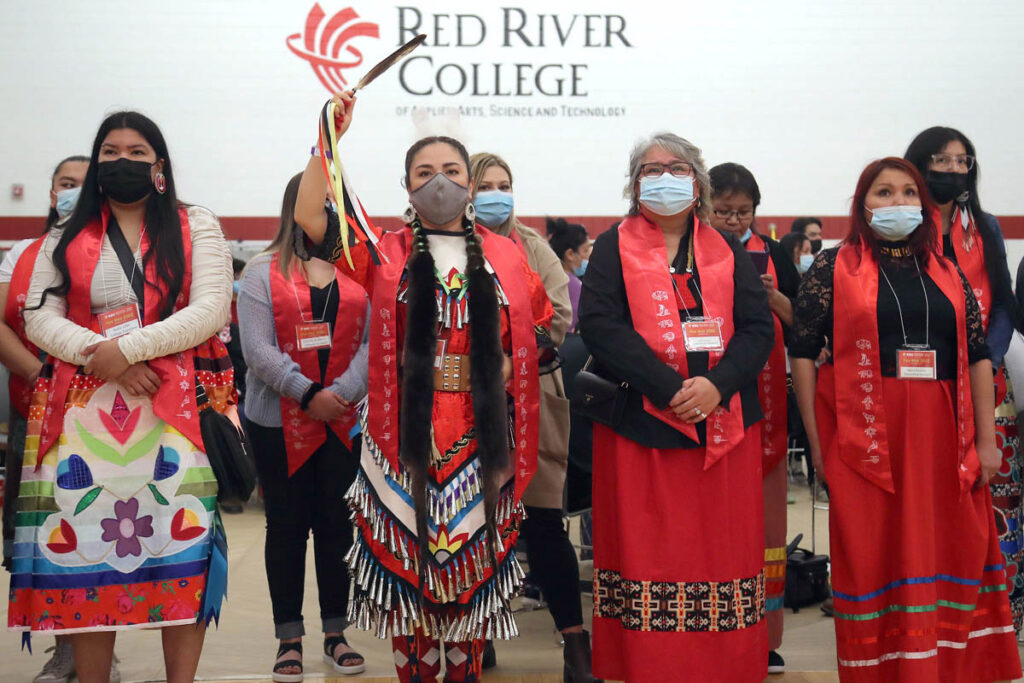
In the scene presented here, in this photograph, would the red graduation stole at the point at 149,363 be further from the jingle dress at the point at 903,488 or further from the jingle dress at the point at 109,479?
the jingle dress at the point at 903,488

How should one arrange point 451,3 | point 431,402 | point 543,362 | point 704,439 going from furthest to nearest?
1. point 451,3
2. point 543,362
3. point 704,439
4. point 431,402

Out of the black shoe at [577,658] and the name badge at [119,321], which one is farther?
the black shoe at [577,658]

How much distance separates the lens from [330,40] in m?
7.21

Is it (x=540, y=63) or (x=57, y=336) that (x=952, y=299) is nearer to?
(x=57, y=336)

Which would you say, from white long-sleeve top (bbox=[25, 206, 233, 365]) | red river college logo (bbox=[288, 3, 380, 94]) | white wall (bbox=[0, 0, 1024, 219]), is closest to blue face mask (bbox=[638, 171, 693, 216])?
white long-sleeve top (bbox=[25, 206, 233, 365])

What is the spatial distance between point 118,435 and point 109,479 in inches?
4.3

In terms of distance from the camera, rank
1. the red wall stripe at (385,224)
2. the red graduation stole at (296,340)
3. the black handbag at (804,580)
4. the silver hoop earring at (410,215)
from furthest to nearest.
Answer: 1. the red wall stripe at (385,224)
2. the black handbag at (804,580)
3. the red graduation stole at (296,340)
4. the silver hoop earring at (410,215)

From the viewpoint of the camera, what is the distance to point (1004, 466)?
11.0 feet

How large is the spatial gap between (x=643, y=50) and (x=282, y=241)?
4535 mm

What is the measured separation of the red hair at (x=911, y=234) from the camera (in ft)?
9.81

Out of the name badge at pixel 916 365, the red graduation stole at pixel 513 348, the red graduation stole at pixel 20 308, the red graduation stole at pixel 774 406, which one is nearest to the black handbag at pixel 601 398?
the red graduation stole at pixel 513 348

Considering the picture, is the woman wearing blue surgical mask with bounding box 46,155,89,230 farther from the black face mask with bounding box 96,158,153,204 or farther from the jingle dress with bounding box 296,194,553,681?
the jingle dress with bounding box 296,194,553,681

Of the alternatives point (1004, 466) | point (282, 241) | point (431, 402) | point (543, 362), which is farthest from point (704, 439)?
point (282, 241)

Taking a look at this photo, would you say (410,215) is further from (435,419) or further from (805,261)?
(805,261)
